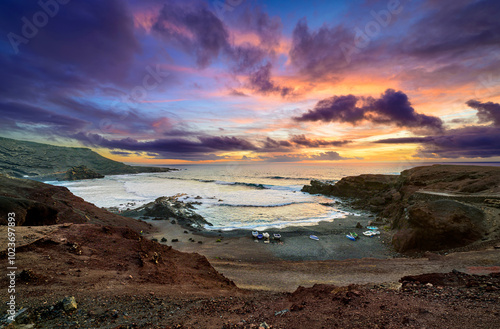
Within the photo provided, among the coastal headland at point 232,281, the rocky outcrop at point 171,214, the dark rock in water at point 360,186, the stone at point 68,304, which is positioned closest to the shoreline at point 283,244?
the coastal headland at point 232,281

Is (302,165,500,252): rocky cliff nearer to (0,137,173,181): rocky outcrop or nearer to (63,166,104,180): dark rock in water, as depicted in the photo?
(63,166,104,180): dark rock in water

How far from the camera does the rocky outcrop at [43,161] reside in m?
90.8

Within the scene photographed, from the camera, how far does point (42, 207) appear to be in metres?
10.7

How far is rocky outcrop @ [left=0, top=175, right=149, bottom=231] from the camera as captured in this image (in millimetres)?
9234

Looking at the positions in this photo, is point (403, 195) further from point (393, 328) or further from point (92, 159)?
point (92, 159)

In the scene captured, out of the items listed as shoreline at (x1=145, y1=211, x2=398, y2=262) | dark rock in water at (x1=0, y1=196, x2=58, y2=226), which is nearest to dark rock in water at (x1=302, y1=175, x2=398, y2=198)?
shoreline at (x1=145, y1=211, x2=398, y2=262)

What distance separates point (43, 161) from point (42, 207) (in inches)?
5499

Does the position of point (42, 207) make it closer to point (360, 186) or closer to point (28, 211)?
point (28, 211)

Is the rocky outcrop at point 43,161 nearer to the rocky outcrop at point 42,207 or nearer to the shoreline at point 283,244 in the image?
the rocky outcrop at point 42,207

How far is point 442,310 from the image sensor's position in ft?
13.8

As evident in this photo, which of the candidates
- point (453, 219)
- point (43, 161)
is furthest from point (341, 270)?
point (43, 161)

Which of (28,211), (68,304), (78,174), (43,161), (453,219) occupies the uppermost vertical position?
(43,161)

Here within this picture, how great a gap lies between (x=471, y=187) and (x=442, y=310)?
893 inches

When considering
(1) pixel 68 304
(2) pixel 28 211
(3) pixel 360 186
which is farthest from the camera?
(3) pixel 360 186
